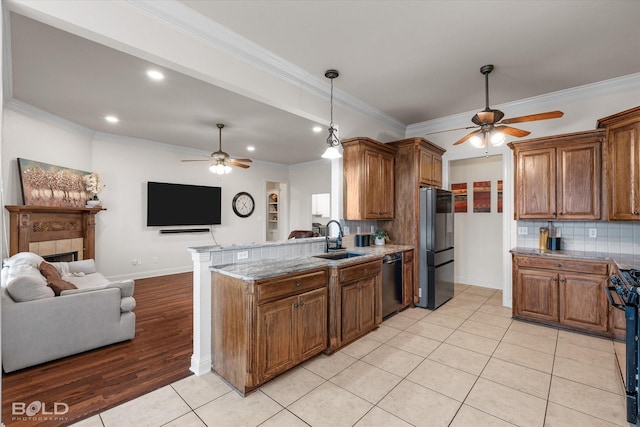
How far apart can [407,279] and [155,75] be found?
12.9ft

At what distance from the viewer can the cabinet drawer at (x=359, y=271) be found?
9.39 feet

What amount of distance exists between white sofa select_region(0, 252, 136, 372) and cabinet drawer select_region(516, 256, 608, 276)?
4.57 m

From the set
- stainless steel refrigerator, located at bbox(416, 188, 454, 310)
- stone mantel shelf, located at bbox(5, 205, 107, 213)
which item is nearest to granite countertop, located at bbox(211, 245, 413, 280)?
stainless steel refrigerator, located at bbox(416, 188, 454, 310)

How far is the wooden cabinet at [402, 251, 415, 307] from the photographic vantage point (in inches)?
154

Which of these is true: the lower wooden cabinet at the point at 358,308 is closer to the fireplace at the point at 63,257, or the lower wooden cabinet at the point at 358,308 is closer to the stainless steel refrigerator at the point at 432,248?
the stainless steel refrigerator at the point at 432,248

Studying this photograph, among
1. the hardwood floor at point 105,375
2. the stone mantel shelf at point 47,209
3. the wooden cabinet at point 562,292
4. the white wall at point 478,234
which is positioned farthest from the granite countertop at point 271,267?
the stone mantel shelf at point 47,209

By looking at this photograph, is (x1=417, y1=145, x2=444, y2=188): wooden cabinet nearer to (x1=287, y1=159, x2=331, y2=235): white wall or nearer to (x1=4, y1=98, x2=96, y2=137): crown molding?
(x1=287, y1=159, x2=331, y2=235): white wall

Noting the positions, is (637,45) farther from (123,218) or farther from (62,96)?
(123,218)

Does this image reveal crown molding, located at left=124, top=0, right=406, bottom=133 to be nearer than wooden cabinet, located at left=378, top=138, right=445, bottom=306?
Yes

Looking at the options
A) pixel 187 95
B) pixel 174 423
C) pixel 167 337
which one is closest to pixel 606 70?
pixel 187 95

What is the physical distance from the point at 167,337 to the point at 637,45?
552 cm

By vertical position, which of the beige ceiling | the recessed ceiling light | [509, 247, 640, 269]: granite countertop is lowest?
[509, 247, 640, 269]: granite countertop

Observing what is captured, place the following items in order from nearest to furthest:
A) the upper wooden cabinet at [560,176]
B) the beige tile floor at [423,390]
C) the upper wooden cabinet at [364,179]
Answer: the beige tile floor at [423,390] → the upper wooden cabinet at [560,176] → the upper wooden cabinet at [364,179]

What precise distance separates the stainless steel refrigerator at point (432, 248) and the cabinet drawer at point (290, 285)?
77.6 inches
